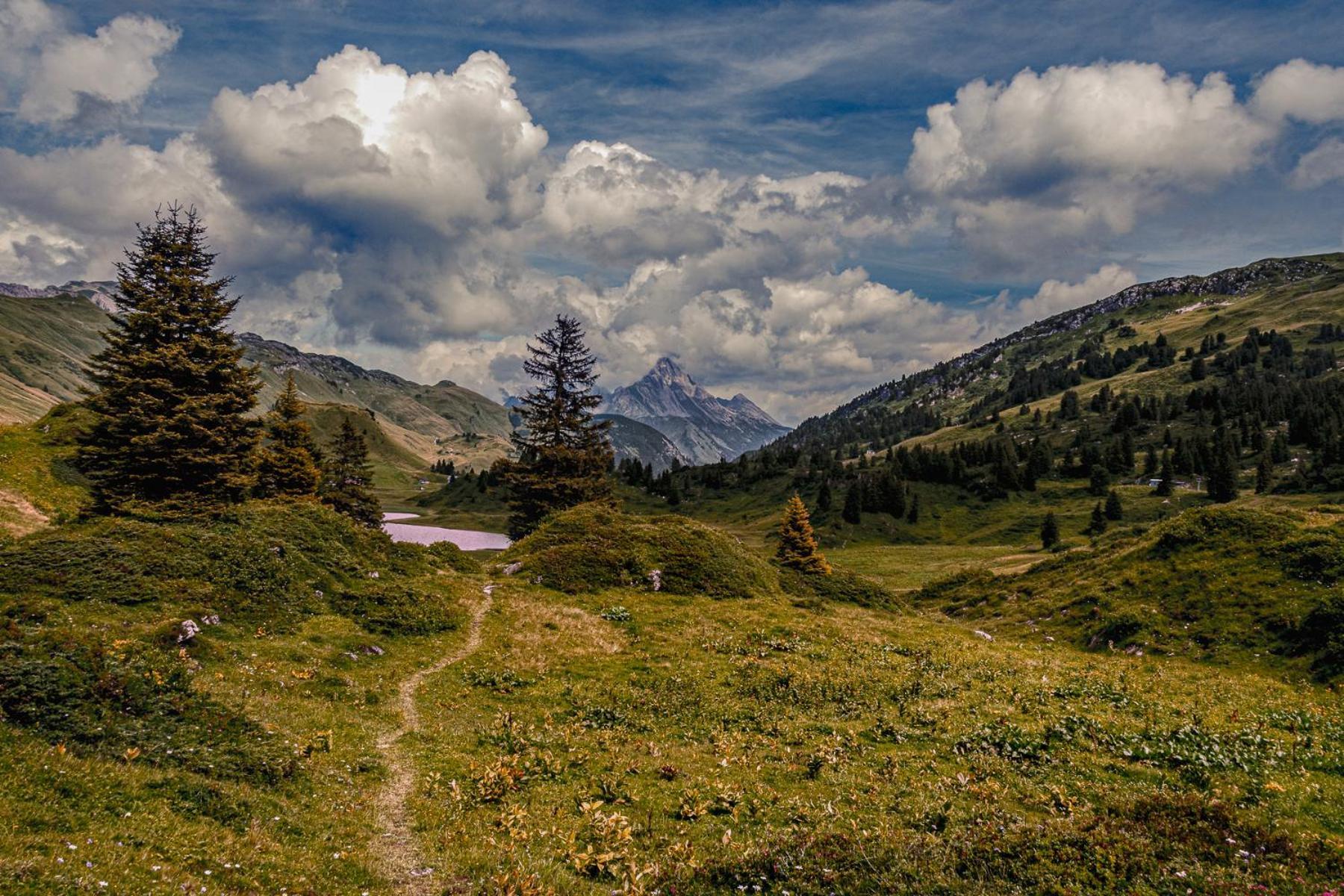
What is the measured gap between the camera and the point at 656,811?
1359cm

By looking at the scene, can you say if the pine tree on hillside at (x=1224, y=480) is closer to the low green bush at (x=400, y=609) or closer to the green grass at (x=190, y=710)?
the low green bush at (x=400, y=609)

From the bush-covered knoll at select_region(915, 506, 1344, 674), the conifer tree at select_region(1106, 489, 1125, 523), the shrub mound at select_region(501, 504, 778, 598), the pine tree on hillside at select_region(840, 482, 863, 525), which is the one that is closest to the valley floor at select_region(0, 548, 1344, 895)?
the bush-covered knoll at select_region(915, 506, 1344, 674)

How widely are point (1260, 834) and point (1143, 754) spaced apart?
5.75 m

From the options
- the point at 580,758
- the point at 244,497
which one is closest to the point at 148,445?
the point at 244,497

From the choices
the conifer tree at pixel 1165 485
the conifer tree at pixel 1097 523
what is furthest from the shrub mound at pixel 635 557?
the conifer tree at pixel 1165 485

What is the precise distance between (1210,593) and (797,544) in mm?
34761

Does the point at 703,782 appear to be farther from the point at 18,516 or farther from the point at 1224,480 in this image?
the point at 1224,480

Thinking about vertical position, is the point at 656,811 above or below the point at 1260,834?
below

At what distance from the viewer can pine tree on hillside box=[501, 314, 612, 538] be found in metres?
61.2

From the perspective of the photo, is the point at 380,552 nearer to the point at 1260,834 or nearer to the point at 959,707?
the point at 959,707

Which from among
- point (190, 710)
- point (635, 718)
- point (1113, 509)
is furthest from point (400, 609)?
point (1113, 509)

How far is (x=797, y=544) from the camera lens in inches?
2483

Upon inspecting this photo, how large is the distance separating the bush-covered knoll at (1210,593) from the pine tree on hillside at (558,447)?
128 ft

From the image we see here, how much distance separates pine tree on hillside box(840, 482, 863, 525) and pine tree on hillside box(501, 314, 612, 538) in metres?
82.8
